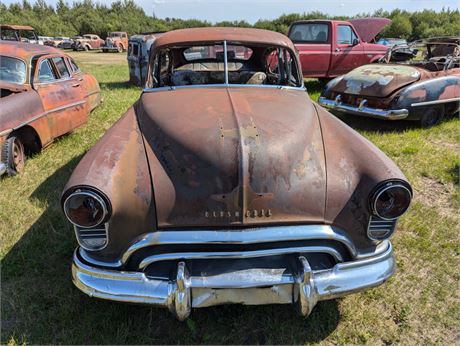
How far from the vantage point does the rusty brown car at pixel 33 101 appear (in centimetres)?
423

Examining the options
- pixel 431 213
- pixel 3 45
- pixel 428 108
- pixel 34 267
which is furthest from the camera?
pixel 428 108

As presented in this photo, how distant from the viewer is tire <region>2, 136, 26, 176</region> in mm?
4121

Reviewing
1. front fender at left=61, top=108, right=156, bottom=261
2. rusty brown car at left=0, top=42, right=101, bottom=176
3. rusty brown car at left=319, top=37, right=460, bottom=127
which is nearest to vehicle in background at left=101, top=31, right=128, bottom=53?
rusty brown car at left=0, top=42, right=101, bottom=176

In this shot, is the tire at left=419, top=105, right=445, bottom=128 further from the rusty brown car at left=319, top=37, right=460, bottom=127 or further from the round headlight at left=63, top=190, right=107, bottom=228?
the round headlight at left=63, top=190, right=107, bottom=228

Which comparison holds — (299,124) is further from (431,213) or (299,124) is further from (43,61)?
(43,61)

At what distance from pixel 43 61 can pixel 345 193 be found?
16.0ft

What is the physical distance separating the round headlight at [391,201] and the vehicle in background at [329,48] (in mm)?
7116

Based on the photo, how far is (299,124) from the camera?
246 centimetres

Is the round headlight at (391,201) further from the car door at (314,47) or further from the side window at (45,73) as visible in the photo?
the car door at (314,47)

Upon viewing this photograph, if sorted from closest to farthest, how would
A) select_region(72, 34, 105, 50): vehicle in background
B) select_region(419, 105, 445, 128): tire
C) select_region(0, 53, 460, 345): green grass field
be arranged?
select_region(0, 53, 460, 345): green grass field, select_region(419, 105, 445, 128): tire, select_region(72, 34, 105, 50): vehicle in background

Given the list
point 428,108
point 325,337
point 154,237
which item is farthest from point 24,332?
point 428,108

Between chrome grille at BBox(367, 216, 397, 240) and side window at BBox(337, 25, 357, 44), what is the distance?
7.76 m

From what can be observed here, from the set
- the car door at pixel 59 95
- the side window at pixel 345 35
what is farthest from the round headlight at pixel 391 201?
the side window at pixel 345 35

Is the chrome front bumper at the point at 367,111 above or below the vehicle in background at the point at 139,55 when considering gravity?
below
